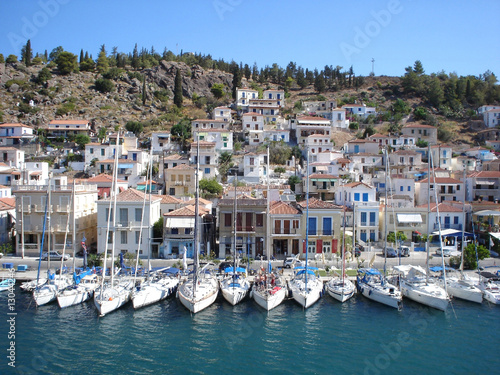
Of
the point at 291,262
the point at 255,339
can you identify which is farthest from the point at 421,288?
the point at 255,339

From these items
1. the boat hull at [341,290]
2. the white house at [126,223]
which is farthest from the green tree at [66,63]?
the boat hull at [341,290]

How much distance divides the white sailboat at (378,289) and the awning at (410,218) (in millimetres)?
13514

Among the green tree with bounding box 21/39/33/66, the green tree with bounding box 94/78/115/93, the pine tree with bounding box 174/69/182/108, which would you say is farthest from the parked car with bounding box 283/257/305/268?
the green tree with bounding box 21/39/33/66

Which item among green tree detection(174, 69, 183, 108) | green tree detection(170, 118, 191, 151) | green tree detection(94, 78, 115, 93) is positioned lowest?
green tree detection(170, 118, 191, 151)

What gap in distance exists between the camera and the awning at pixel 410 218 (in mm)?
43438

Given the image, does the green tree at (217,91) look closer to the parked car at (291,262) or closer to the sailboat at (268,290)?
the parked car at (291,262)

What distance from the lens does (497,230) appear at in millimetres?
43188

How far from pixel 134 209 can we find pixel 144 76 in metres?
84.4

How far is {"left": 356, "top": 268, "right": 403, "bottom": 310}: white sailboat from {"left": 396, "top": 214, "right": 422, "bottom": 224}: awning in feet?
44.3

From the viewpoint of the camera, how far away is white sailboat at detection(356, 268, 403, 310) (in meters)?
28.7

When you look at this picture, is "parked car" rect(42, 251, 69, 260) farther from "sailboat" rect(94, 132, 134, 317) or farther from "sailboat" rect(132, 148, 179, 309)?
"sailboat" rect(132, 148, 179, 309)

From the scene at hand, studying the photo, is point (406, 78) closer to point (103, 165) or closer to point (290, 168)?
point (290, 168)

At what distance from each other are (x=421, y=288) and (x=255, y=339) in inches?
542

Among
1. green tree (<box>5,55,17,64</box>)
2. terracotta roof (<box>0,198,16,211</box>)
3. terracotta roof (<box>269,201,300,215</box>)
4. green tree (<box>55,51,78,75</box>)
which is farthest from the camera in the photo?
green tree (<box>5,55,17,64</box>)
